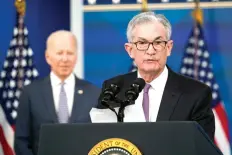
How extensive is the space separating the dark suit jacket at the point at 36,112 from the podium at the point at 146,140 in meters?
2.31

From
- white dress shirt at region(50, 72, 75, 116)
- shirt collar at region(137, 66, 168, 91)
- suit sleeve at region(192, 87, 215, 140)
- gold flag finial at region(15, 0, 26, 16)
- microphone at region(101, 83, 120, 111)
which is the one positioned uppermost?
gold flag finial at region(15, 0, 26, 16)

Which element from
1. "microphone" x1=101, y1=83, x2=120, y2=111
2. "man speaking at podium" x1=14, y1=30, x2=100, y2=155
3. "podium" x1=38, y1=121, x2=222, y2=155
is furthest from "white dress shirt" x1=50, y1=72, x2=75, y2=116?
"podium" x1=38, y1=121, x2=222, y2=155

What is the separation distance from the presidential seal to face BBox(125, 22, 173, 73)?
73 centimetres

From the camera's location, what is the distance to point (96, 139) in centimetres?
204

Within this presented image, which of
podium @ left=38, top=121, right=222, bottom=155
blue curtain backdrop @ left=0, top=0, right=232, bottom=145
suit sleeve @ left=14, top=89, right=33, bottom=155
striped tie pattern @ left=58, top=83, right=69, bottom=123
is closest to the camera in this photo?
podium @ left=38, top=121, right=222, bottom=155

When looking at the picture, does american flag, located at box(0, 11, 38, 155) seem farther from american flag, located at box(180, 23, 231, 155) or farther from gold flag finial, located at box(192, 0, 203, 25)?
gold flag finial, located at box(192, 0, 203, 25)

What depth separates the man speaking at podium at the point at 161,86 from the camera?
2.60 meters

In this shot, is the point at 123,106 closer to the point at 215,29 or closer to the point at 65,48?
the point at 65,48

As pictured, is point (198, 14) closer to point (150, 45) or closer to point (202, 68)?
point (202, 68)

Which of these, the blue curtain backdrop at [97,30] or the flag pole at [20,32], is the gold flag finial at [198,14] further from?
the flag pole at [20,32]

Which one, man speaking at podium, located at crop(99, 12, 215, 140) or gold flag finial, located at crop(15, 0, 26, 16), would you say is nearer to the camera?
man speaking at podium, located at crop(99, 12, 215, 140)

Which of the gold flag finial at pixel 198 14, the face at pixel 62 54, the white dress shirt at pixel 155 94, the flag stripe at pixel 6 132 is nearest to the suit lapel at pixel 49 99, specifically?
the face at pixel 62 54

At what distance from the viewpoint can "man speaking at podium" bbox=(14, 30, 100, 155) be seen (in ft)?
14.4

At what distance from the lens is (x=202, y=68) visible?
553 cm
